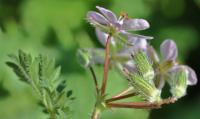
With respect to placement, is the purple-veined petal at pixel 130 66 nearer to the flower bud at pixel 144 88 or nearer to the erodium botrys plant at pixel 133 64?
the erodium botrys plant at pixel 133 64

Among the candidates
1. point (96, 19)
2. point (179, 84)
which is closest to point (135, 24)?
point (96, 19)

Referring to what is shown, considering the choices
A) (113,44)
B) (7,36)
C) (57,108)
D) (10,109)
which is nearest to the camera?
(57,108)

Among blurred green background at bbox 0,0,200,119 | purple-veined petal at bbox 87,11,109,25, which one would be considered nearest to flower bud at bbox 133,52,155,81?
purple-veined petal at bbox 87,11,109,25

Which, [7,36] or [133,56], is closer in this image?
[133,56]

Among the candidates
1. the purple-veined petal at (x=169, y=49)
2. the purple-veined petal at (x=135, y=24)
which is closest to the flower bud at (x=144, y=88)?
the purple-veined petal at (x=135, y=24)

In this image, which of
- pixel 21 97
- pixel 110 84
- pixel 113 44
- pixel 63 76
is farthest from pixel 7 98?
pixel 113 44

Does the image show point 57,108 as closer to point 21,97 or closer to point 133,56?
point 133,56

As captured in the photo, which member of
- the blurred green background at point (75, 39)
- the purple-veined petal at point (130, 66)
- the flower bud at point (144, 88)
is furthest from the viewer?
the blurred green background at point (75, 39)
